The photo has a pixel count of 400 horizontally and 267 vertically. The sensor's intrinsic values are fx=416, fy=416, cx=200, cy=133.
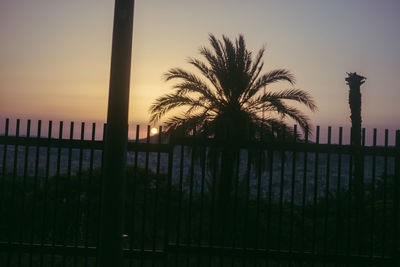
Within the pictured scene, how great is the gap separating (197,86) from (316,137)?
9.82m

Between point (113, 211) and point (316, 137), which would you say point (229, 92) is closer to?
point (316, 137)

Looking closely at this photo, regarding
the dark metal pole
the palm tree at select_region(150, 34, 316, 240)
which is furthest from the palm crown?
the dark metal pole

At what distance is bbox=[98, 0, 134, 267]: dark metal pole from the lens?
13.5 ft

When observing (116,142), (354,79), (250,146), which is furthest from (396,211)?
(354,79)

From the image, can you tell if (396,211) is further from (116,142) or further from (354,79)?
(354,79)

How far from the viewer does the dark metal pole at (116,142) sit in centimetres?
410

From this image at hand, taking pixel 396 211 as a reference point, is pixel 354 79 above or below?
above

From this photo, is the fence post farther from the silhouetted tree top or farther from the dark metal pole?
the silhouetted tree top

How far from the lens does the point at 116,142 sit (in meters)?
4.13

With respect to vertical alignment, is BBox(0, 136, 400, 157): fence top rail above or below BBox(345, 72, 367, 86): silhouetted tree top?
below

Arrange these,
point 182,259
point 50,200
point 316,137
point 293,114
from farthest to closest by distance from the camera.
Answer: point 50,200, point 293,114, point 182,259, point 316,137

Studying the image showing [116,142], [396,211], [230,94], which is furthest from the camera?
[230,94]

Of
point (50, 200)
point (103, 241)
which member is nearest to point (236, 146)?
point (103, 241)

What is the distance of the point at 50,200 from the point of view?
16.8 m
